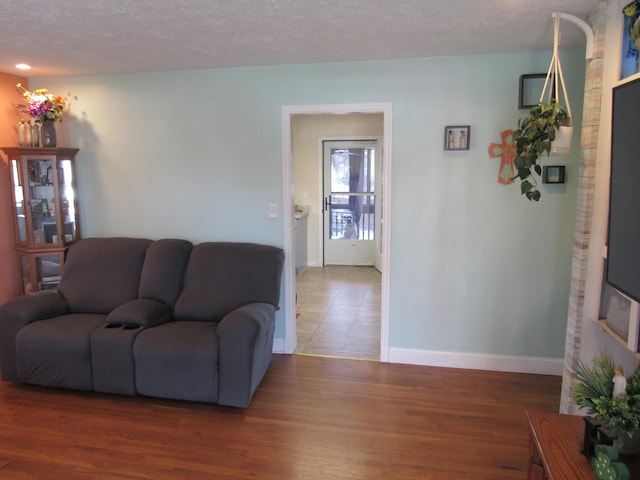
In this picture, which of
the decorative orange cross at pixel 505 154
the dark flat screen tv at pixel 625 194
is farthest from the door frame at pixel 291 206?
the dark flat screen tv at pixel 625 194

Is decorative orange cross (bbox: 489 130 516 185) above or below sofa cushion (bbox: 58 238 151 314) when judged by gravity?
above

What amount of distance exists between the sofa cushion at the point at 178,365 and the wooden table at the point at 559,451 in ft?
6.17

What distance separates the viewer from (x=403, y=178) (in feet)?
11.1

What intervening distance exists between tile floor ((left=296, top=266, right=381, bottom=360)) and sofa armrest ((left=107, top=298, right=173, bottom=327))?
48.0 inches

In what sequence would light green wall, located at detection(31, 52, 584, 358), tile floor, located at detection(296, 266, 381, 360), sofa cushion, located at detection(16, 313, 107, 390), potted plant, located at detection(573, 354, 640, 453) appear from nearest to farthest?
potted plant, located at detection(573, 354, 640, 453)
sofa cushion, located at detection(16, 313, 107, 390)
light green wall, located at detection(31, 52, 584, 358)
tile floor, located at detection(296, 266, 381, 360)

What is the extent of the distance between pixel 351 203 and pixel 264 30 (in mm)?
4413

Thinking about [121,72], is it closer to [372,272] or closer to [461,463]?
[461,463]

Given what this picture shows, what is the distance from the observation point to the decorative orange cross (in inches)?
125

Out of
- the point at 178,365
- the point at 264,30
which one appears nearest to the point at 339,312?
the point at 178,365

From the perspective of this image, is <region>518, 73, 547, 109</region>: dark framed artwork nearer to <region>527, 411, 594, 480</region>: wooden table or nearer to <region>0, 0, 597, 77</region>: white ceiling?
<region>0, 0, 597, 77</region>: white ceiling

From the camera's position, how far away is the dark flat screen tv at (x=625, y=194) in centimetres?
155

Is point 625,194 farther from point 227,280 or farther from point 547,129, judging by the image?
point 227,280

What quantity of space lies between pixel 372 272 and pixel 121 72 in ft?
14.2

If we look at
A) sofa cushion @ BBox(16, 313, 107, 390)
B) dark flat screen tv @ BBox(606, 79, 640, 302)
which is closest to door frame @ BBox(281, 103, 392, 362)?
sofa cushion @ BBox(16, 313, 107, 390)
